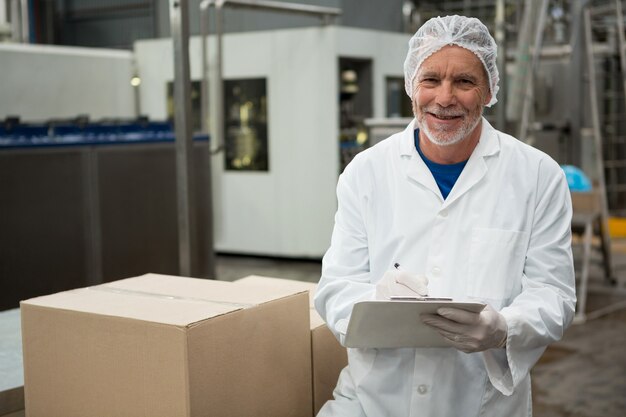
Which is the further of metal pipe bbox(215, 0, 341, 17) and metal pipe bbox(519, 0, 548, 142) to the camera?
metal pipe bbox(215, 0, 341, 17)

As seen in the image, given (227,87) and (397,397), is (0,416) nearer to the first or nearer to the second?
(397,397)

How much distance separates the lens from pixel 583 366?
4055mm

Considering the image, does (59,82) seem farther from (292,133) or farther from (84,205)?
(84,205)

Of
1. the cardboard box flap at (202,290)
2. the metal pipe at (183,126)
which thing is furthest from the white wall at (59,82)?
the cardboard box flap at (202,290)

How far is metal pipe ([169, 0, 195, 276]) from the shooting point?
123 inches

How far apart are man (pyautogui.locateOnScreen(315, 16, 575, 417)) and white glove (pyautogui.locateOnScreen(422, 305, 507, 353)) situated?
68mm

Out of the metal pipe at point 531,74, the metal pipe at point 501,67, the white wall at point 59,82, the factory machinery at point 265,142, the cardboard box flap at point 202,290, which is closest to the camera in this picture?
the cardboard box flap at point 202,290

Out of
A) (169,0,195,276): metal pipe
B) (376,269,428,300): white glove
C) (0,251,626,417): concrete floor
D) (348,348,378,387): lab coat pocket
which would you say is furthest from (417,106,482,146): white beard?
(169,0,195,276): metal pipe

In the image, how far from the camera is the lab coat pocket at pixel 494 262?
5.84 feet

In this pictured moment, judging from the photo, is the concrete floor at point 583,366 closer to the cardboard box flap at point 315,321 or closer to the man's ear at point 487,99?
the cardboard box flap at point 315,321

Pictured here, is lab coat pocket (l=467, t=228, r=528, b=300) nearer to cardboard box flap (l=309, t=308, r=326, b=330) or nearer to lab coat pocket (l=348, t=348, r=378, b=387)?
lab coat pocket (l=348, t=348, r=378, b=387)

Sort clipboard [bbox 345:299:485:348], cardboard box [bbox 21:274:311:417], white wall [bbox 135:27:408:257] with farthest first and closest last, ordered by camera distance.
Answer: white wall [bbox 135:27:408:257]
cardboard box [bbox 21:274:311:417]
clipboard [bbox 345:299:485:348]

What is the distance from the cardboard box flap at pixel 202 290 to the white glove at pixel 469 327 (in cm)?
44

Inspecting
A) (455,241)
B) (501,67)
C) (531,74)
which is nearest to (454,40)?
(455,241)
